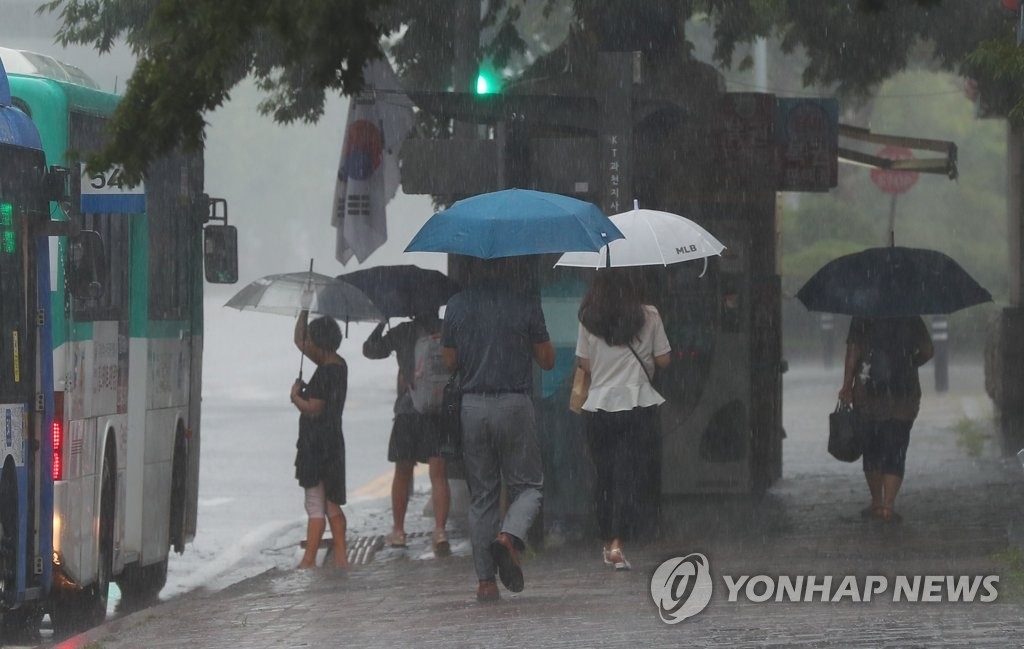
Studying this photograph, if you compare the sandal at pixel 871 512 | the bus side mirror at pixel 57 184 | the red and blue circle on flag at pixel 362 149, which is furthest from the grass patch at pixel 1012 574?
the red and blue circle on flag at pixel 362 149

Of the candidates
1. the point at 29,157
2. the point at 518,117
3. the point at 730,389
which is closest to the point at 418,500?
the point at 730,389

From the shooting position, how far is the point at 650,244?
10.6 m

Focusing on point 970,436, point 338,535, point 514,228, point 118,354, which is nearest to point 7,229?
point 118,354

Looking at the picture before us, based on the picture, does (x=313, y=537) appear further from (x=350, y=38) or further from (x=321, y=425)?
(x=350, y=38)

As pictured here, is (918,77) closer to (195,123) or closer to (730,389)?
(730,389)

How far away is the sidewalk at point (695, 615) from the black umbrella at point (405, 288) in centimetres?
172

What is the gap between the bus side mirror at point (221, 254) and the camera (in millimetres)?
12469

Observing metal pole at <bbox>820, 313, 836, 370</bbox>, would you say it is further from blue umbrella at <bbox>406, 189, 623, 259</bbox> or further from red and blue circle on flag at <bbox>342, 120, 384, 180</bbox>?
blue umbrella at <bbox>406, 189, 623, 259</bbox>

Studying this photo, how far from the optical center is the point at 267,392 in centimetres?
3191

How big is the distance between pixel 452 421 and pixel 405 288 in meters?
3.12

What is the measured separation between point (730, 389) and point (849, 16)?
3725 mm

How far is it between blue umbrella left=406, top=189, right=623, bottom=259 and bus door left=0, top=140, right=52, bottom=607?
6.29 ft

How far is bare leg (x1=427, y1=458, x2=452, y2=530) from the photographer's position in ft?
41.5

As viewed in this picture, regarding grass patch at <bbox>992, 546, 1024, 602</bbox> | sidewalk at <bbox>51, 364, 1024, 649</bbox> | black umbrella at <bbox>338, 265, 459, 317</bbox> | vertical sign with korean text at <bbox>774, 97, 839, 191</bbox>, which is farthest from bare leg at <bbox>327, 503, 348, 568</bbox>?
grass patch at <bbox>992, 546, 1024, 602</bbox>
